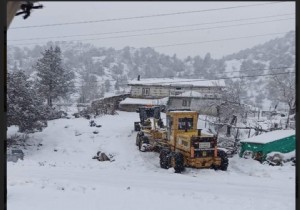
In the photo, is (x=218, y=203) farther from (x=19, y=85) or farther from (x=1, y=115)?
(x=19, y=85)

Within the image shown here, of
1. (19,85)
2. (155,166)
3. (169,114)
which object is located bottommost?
(155,166)

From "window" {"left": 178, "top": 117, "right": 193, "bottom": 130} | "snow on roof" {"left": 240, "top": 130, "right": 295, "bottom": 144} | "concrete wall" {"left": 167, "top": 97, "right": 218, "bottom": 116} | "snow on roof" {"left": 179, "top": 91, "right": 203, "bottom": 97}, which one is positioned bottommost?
"snow on roof" {"left": 240, "top": 130, "right": 295, "bottom": 144}

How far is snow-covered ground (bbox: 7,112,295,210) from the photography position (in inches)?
211

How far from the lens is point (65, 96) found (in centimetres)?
1105

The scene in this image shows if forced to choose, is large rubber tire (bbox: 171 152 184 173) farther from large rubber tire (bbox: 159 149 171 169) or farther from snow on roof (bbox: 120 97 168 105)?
snow on roof (bbox: 120 97 168 105)

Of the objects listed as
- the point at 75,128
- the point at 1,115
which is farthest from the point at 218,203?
the point at 75,128

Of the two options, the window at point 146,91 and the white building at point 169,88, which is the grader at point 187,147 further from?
the window at point 146,91

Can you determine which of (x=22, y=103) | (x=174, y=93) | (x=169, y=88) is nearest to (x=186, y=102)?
(x=174, y=93)

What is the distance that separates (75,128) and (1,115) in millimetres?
9941

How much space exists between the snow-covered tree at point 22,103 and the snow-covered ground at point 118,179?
335mm

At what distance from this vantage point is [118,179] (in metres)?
7.27

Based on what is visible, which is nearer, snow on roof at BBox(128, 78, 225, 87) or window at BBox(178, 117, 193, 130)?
window at BBox(178, 117, 193, 130)

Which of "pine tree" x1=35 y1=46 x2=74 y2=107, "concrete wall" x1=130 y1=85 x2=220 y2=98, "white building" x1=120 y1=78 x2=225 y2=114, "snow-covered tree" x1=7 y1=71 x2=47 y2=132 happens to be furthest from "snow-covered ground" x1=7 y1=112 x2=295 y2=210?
"concrete wall" x1=130 y1=85 x2=220 y2=98

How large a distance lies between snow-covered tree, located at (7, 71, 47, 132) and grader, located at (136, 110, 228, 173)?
356 cm
